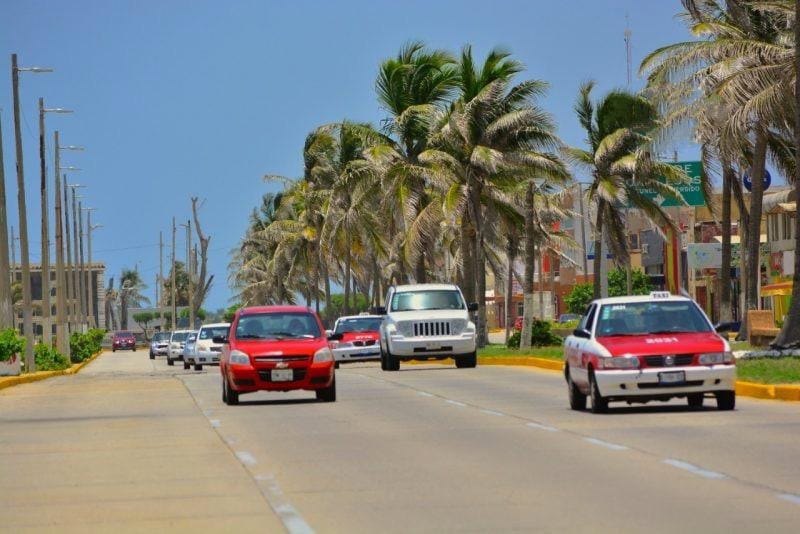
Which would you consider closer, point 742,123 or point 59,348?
point 742,123

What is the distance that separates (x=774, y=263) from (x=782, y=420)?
59862 mm

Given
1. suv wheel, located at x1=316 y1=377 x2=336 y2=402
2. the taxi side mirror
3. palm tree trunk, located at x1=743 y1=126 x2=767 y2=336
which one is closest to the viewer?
the taxi side mirror

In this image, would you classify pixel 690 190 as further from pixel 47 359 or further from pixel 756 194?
pixel 47 359

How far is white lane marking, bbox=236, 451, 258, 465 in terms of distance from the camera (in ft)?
51.7

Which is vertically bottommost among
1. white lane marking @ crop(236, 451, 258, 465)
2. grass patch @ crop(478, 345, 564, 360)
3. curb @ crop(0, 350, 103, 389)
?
curb @ crop(0, 350, 103, 389)

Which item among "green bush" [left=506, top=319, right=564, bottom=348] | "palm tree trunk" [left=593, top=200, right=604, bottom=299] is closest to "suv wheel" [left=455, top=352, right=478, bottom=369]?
"green bush" [left=506, top=319, right=564, bottom=348]

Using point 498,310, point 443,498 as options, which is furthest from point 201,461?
point 498,310

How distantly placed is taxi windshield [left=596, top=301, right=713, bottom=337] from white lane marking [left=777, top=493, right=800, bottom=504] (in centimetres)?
1055

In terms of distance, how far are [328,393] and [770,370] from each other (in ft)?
26.6

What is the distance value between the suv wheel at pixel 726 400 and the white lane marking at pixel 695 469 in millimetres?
7196

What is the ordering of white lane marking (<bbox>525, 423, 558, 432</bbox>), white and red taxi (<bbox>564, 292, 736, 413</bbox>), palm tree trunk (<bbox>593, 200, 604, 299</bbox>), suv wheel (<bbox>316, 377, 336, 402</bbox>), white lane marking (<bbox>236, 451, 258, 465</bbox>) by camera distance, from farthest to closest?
palm tree trunk (<bbox>593, 200, 604, 299</bbox>) → suv wheel (<bbox>316, 377, 336, 402</bbox>) → white and red taxi (<bbox>564, 292, 736, 413</bbox>) → white lane marking (<bbox>525, 423, 558, 432</bbox>) → white lane marking (<bbox>236, 451, 258, 465</bbox>)

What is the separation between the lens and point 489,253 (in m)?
76.8

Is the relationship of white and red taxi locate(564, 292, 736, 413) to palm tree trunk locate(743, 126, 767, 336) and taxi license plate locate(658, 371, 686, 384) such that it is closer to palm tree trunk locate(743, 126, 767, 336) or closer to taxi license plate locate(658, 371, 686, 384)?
taxi license plate locate(658, 371, 686, 384)

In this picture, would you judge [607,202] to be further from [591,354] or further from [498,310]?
[498,310]
